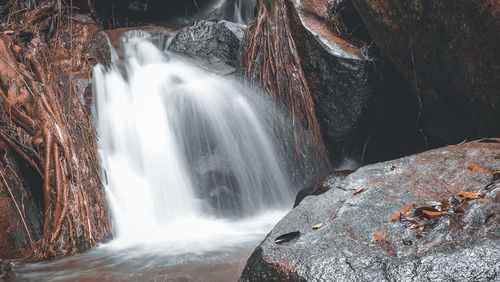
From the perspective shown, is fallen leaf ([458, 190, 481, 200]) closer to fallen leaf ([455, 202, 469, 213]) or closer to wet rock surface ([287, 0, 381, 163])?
fallen leaf ([455, 202, 469, 213])

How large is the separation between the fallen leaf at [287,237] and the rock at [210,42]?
5.06 m

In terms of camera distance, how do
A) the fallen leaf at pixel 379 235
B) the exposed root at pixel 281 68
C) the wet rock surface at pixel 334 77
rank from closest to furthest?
the fallen leaf at pixel 379 235, the wet rock surface at pixel 334 77, the exposed root at pixel 281 68

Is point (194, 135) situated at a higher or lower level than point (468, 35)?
lower

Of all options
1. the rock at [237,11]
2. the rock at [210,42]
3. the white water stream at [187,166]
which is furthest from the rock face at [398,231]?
the rock at [237,11]

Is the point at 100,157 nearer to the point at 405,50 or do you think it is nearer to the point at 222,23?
the point at 405,50

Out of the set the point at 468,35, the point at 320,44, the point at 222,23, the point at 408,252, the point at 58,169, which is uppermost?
the point at 222,23

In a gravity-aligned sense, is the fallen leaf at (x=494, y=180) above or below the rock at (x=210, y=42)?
below

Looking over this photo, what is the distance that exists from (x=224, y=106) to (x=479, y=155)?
131 inches

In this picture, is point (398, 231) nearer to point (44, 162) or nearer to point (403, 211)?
point (403, 211)

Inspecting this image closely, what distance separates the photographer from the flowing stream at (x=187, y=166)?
3.34 metres

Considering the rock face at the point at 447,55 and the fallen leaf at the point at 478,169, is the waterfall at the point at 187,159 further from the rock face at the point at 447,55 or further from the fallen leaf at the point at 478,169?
the fallen leaf at the point at 478,169

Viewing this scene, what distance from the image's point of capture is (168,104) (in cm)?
500

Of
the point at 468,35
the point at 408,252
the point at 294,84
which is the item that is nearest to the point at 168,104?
the point at 294,84

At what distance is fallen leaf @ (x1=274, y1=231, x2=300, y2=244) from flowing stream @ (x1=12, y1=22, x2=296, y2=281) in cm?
117
